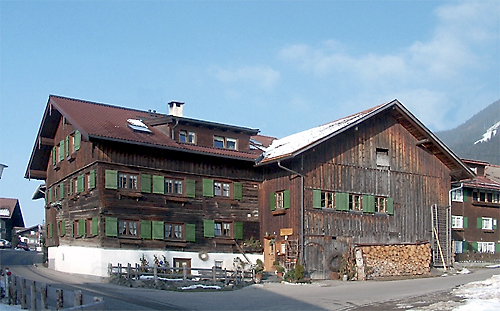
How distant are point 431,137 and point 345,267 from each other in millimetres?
9405

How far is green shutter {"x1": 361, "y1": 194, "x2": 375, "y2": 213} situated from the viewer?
120ft

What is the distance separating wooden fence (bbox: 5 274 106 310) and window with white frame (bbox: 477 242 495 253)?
116 feet

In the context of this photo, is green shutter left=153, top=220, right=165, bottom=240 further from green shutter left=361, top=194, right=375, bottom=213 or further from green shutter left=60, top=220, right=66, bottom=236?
green shutter left=361, top=194, right=375, bottom=213

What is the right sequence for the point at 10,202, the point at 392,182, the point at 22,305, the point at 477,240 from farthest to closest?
the point at 10,202 → the point at 477,240 → the point at 392,182 → the point at 22,305

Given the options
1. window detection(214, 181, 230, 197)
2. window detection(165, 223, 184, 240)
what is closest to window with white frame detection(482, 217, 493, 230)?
window detection(214, 181, 230, 197)

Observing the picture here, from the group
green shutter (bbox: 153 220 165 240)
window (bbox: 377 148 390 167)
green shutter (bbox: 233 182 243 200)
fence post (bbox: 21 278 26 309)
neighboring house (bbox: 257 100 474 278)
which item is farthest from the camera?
window (bbox: 377 148 390 167)

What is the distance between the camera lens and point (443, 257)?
39.0 metres

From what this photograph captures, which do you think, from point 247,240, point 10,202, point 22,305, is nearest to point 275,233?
point 247,240

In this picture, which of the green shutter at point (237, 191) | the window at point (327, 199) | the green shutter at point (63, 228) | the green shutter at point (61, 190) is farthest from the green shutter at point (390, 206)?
the green shutter at point (61, 190)

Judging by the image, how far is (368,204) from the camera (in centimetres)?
3684

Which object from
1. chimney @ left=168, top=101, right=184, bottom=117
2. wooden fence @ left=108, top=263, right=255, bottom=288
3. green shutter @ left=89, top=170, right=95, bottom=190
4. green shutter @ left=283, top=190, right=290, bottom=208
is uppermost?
chimney @ left=168, top=101, right=184, bottom=117

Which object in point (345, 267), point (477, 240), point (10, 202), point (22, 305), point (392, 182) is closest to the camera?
point (22, 305)

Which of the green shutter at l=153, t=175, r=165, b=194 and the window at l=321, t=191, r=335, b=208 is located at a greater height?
the green shutter at l=153, t=175, r=165, b=194

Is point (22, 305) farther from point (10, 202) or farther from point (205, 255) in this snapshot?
point (10, 202)
